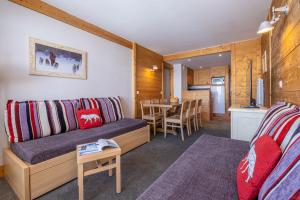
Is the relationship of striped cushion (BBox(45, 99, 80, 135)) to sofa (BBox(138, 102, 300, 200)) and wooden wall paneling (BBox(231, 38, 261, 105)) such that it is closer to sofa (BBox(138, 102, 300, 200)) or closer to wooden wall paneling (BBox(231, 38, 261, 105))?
sofa (BBox(138, 102, 300, 200))

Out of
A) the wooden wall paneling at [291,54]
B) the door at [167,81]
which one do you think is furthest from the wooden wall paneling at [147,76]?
the wooden wall paneling at [291,54]

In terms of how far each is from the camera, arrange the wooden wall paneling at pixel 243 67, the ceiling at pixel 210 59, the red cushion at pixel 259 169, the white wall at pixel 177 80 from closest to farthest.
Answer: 1. the red cushion at pixel 259 169
2. the wooden wall paneling at pixel 243 67
3. the ceiling at pixel 210 59
4. the white wall at pixel 177 80

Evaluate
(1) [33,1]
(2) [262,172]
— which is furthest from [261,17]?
(1) [33,1]

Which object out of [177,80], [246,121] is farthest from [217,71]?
[246,121]

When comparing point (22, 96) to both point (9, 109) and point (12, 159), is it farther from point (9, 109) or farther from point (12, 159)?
point (12, 159)

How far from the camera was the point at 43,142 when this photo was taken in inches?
69.2

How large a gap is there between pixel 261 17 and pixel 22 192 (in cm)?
433

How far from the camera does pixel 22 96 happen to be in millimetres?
2070

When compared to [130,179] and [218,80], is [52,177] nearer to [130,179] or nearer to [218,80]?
[130,179]

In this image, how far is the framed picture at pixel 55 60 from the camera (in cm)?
218

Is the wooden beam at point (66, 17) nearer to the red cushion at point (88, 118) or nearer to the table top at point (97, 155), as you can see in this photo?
the red cushion at point (88, 118)

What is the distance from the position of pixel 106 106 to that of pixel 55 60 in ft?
3.83

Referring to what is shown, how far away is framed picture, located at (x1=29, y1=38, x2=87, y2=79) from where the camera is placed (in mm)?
2180

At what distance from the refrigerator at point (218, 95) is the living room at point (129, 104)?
2.68m
